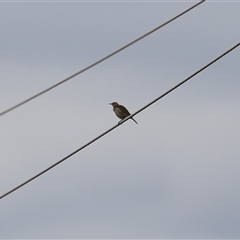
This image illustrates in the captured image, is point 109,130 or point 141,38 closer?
point 141,38

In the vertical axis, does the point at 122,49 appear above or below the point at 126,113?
below

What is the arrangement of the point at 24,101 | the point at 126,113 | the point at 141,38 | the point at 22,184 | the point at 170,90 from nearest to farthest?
the point at 24,101, the point at 22,184, the point at 141,38, the point at 170,90, the point at 126,113

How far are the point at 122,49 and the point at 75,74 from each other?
2.57 feet

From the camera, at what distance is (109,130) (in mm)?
10172

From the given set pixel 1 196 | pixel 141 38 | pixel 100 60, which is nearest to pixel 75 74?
pixel 100 60

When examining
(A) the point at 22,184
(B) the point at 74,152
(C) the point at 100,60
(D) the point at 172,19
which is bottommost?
(A) the point at 22,184

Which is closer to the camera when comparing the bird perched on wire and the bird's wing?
the bird perched on wire

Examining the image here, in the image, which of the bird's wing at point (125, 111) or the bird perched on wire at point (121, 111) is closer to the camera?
the bird perched on wire at point (121, 111)

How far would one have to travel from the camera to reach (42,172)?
8.90 meters

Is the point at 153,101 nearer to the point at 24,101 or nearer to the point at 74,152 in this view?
the point at 74,152

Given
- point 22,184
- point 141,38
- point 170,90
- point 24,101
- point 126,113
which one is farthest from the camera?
point 126,113

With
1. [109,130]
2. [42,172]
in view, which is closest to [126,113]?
[109,130]

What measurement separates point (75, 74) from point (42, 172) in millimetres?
1272

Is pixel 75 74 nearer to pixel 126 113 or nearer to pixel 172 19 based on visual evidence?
pixel 172 19
